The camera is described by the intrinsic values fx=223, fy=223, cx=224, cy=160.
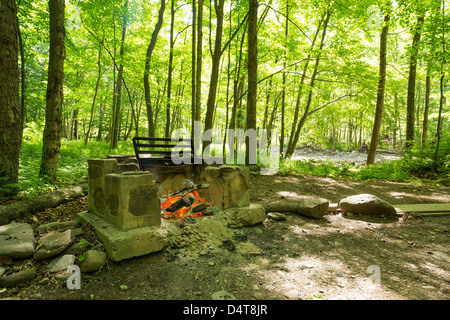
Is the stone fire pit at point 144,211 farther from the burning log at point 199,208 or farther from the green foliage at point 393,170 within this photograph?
the green foliage at point 393,170

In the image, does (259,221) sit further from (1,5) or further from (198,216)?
(1,5)

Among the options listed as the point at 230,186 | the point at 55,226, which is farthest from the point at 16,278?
the point at 230,186

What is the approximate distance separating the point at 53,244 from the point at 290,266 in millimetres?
2940

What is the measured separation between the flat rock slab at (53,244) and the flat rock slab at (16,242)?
9 cm

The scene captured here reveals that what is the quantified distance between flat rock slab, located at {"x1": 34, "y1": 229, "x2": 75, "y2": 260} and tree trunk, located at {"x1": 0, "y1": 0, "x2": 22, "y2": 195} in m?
1.96

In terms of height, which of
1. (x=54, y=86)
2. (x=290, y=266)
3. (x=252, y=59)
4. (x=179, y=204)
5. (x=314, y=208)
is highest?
(x=252, y=59)

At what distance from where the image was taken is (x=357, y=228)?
4.20 meters

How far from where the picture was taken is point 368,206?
478 centimetres

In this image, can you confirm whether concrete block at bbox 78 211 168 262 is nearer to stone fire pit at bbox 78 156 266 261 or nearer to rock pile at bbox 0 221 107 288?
stone fire pit at bbox 78 156 266 261

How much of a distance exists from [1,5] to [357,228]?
7.39 m

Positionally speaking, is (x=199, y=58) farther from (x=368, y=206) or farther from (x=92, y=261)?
(x=92, y=261)

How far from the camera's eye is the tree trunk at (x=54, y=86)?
4.83 meters

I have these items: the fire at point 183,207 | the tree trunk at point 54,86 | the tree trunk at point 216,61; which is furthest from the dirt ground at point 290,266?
the tree trunk at point 216,61
